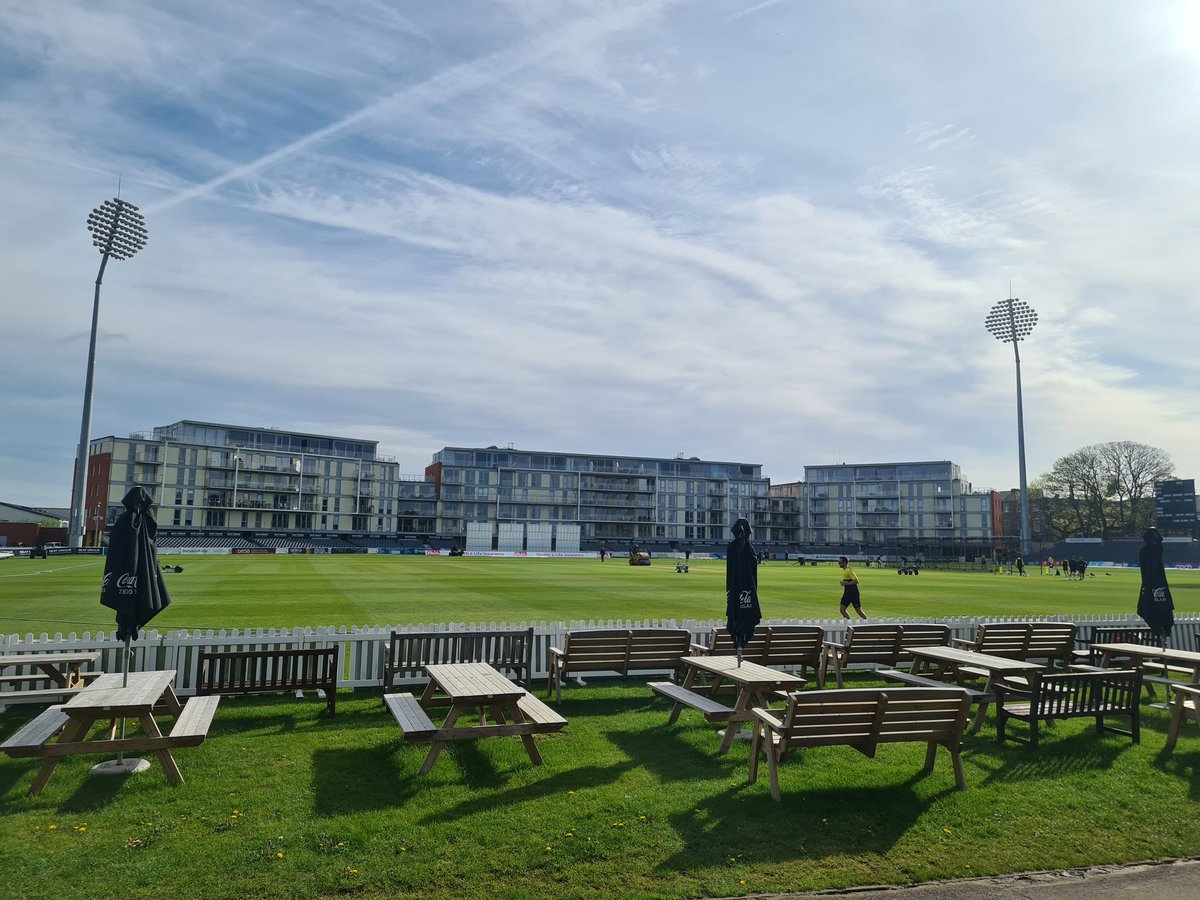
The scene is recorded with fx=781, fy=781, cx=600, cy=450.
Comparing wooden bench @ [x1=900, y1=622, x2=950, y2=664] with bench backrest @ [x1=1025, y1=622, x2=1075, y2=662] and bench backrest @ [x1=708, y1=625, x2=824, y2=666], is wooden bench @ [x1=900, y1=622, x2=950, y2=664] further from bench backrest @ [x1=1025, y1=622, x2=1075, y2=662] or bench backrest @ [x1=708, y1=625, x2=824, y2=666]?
bench backrest @ [x1=708, y1=625, x2=824, y2=666]

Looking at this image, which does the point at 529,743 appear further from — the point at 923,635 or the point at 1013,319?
the point at 1013,319

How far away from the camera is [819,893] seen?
5.38 meters

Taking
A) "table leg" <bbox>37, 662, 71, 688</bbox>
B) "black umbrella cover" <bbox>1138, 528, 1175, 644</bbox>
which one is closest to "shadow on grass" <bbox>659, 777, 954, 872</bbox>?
"table leg" <bbox>37, 662, 71, 688</bbox>

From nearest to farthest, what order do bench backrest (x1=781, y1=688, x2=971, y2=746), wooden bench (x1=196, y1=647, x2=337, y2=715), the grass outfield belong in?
bench backrest (x1=781, y1=688, x2=971, y2=746), wooden bench (x1=196, y1=647, x2=337, y2=715), the grass outfield

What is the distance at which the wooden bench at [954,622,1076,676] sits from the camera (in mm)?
12695

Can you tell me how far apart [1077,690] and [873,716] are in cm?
374

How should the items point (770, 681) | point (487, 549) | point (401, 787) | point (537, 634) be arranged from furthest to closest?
point (487, 549), point (537, 634), point (770, 681), point (401, 787)

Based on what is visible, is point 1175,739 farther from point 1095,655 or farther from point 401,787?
point 401,787

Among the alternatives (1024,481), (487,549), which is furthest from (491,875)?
(487,549)

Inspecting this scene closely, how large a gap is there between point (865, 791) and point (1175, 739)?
4.59 meters

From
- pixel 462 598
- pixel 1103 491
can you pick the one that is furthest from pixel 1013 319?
pixel 462 598

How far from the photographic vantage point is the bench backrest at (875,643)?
12320 millimetres

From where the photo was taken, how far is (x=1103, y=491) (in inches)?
3851

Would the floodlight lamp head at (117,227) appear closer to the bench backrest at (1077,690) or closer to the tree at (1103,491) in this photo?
→ the bench backrest at (1077,690)
